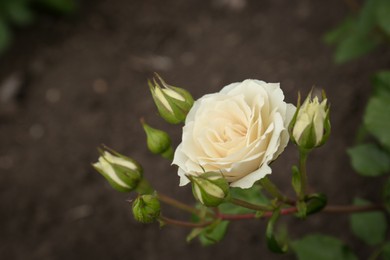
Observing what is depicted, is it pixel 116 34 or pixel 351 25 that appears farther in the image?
→ pixel 116 34

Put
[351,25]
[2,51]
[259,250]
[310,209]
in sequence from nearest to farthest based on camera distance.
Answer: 1. [310,209]
2. [351,25]
3. [259,250]
4. [2,51]

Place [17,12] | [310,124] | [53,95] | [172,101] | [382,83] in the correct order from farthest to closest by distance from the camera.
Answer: [17,12], [53,95], [382,83], [172,101], [310,124]

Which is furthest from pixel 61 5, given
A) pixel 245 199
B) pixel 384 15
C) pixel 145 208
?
pixel 145 208

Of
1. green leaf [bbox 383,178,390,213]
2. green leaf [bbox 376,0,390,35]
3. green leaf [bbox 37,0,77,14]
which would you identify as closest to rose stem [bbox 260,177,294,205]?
green leaf [bbox 383,178,390,213]

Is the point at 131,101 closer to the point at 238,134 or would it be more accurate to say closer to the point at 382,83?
the point at 382,83

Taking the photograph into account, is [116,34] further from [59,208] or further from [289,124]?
[289,124]

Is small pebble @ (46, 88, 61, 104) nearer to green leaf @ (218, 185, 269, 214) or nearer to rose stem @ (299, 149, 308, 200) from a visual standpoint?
green leaf @ (218, 185, 269, 214)

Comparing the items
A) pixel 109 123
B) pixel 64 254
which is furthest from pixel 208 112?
pixel 109 123
